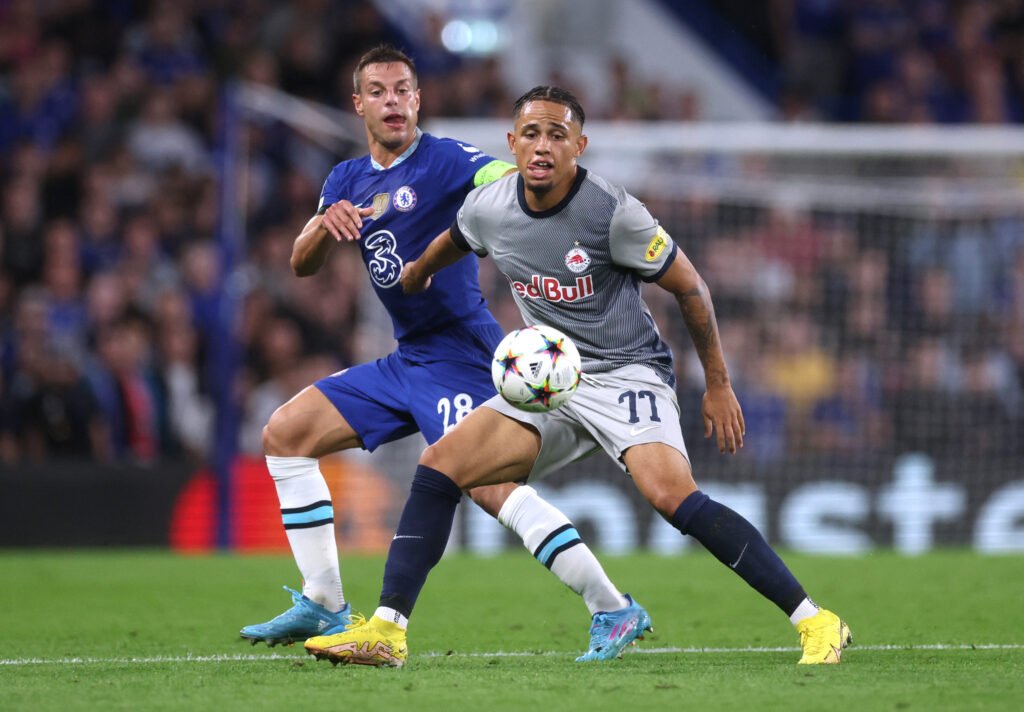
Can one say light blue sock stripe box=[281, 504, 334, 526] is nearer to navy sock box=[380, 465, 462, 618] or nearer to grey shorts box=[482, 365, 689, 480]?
navy sock box=[380, 465, 462, 618]

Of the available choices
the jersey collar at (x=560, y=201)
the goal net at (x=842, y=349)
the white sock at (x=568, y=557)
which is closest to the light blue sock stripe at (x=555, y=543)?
the white sock at (x=568, y=557)

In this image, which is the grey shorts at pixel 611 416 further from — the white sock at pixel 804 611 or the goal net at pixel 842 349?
the goal net at pixel 842 349

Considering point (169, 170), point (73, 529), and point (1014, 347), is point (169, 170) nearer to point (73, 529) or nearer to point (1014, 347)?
point (73, 529)

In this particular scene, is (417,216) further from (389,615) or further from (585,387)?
(389,615)

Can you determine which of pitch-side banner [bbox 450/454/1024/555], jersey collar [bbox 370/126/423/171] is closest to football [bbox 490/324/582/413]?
jersey collar [bbox 370/126/423/171]

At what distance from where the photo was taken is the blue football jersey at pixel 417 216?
671cm

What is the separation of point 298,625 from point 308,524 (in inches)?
17.4

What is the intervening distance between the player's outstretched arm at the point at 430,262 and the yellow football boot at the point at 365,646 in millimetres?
1511

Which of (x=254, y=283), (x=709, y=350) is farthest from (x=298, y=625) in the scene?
(x=254, y=283)

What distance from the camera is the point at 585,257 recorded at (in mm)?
5918

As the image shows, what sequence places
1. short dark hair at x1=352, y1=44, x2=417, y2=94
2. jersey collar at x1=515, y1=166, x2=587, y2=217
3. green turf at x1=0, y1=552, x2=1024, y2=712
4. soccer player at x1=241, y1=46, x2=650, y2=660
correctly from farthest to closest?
1. short dark hair at x1=352, y1=44, x2=417, y2=94
2. soccer player at x1=241, y1=46, x2=650, y2=660
3. jersey collar at x1=515, y1=166, x2=587, y2=217
4. green turf at x1=0, y1=552, x2=1024, y2=712

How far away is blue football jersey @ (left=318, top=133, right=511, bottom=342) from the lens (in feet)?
22.0

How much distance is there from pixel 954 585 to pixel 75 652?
5.32 metres

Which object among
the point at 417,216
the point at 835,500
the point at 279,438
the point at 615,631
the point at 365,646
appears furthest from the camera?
the point at 835,500
